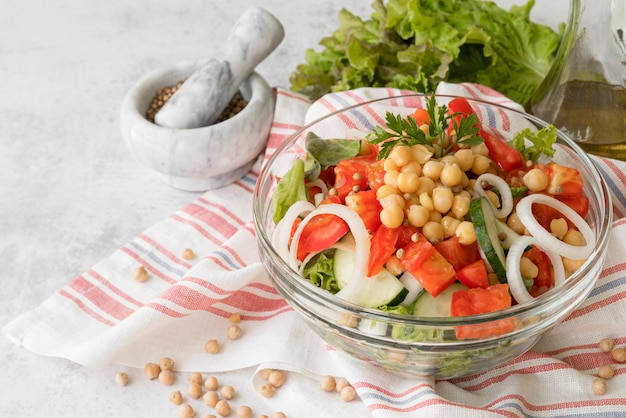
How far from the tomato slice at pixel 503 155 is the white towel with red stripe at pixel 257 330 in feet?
1.57

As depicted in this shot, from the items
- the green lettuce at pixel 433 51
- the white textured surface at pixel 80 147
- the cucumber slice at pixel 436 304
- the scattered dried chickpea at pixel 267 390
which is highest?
the cucumber slice at pixel 436 304

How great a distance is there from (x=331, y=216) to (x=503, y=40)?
5.69ft

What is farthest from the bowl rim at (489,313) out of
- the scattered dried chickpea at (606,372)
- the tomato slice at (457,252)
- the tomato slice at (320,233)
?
the scattered dried chickpea at (606,372)

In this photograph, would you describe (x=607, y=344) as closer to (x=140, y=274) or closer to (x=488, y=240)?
(x=488, y=240)

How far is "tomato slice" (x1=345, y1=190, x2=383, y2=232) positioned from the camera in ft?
8.34

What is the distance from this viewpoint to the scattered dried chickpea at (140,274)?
3.31 metres

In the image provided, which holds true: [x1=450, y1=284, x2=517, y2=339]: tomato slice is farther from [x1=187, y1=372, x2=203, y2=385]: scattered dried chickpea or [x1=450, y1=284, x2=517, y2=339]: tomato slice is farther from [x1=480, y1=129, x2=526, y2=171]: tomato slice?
[x1=187, y1=372, x2=203, y2=385]: scattered dried chickpea

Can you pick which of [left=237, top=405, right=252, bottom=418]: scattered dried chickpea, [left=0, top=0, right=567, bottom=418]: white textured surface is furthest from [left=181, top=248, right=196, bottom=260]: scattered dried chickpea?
[left=237, top=405, right=252, bottom=418]: scattered dried chickpea

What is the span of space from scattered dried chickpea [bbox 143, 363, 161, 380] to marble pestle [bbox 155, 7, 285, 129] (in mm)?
1049

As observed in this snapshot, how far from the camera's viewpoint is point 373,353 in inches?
102

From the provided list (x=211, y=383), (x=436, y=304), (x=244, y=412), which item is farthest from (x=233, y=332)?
(x=436, y=304)

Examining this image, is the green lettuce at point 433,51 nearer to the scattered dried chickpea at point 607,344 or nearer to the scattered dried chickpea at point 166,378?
the scattered dried chickpea at point 607,344

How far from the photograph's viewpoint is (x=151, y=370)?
2986 mm

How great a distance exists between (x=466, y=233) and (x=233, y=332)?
1038 millimetres
